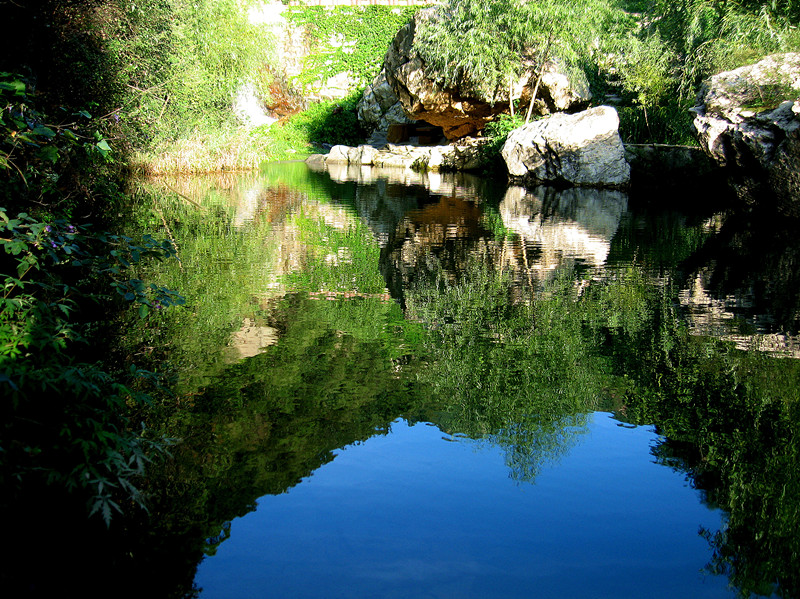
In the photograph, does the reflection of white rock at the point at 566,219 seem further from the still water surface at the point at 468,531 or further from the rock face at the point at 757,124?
the still water surface at the point at 468,531

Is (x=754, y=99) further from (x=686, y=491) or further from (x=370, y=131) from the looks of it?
(x=370, y=131)

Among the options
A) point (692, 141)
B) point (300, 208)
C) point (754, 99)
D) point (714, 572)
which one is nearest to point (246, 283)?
point (714, 572)

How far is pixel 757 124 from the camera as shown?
15.3 meters

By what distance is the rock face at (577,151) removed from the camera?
69.5ft

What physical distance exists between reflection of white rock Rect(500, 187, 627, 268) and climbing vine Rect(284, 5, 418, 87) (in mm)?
26741

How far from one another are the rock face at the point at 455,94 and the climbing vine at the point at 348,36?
13374 millimetres

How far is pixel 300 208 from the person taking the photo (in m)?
15.7

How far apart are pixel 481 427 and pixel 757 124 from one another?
13.8m

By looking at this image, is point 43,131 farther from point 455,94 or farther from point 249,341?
point 455,94

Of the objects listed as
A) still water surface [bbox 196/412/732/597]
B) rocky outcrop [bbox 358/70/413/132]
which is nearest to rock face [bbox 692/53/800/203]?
still water surface [bbox 196/412/732/597]

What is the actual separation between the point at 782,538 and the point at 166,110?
17068 mm

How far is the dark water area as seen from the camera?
3.08 metres

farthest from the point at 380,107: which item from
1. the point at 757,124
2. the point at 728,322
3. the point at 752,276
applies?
the point at 728,322

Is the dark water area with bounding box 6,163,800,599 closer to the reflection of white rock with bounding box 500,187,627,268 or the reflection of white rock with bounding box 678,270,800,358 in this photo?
the reflection of white rock with bounding box 678,270,800,358
